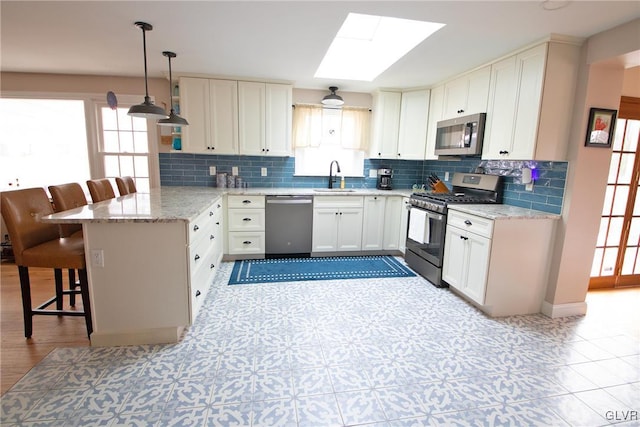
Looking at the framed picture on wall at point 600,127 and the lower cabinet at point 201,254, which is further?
the framed picture on wall at point 600,127

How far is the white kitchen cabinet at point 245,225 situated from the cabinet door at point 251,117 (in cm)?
68

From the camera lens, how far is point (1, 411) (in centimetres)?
154

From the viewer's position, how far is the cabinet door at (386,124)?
4164 millimetres

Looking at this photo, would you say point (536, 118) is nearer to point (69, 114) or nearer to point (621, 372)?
point (621, 372)

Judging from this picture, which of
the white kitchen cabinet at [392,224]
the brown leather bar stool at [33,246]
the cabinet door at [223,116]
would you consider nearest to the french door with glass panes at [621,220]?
the white kitchen cabinet at [392,224]

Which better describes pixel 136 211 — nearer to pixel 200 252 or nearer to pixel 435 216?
pixel 200 252

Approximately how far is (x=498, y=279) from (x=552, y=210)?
76 centimetres

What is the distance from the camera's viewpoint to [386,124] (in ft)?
13.8

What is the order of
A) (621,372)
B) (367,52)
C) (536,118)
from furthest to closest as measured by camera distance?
(367,52), (536,118), (621,372)

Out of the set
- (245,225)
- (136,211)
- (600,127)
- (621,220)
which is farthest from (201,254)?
(621,220)

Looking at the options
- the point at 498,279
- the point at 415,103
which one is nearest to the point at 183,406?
the point at 498,279

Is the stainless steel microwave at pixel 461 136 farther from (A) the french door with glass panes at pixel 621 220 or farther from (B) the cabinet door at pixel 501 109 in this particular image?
(A) the french door with glass panes at pixel 621 220

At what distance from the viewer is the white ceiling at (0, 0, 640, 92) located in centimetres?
203

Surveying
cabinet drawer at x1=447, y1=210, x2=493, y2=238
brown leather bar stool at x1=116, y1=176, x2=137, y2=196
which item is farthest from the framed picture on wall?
brown leather bar stool at x1=116, y1=176, x2=137, y2=196
